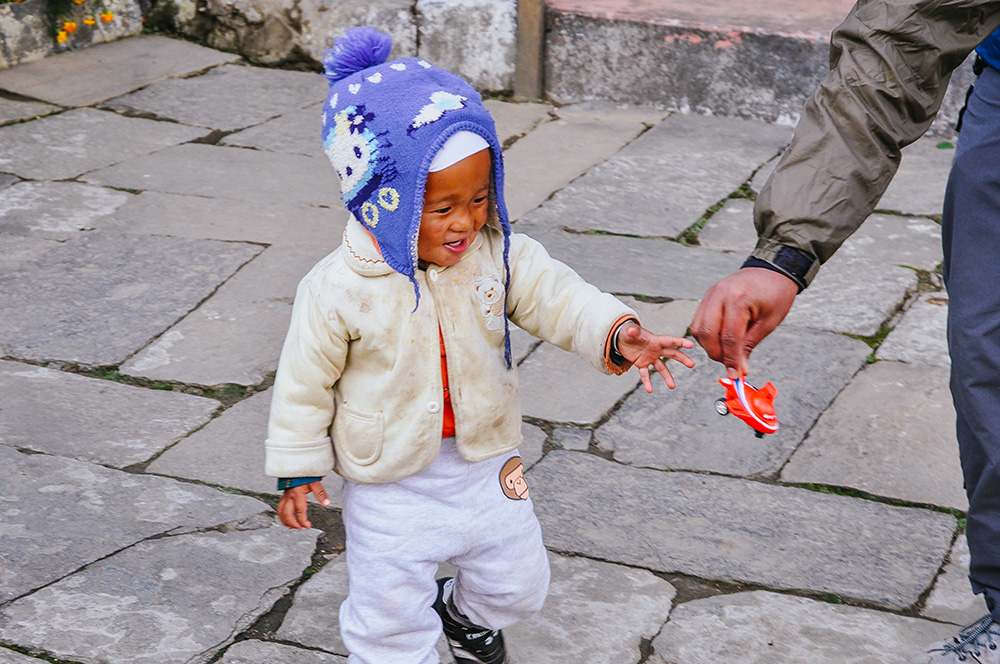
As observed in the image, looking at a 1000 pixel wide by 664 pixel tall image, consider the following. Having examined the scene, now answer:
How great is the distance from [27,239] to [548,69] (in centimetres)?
250

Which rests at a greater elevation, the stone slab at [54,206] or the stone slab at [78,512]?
the stone slab at [54,206]

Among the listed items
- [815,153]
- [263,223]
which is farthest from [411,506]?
[263,223]

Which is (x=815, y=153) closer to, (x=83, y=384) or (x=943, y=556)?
(x=943, y=556)

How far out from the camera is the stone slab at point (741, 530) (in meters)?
2.42

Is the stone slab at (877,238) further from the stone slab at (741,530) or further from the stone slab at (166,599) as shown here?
the stone slab at (166,599)

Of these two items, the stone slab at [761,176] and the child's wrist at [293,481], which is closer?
the child's wrist at [293,481]

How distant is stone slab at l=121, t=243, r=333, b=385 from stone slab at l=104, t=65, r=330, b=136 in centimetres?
146

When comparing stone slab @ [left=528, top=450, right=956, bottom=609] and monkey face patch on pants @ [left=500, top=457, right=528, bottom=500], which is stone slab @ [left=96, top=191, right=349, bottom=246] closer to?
stone slab @ [left=528, top=450, right=956, bottom=609]

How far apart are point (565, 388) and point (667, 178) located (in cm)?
167

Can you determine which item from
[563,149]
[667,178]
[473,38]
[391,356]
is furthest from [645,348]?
[473,38]

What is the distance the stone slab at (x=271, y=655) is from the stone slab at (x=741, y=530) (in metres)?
0.59

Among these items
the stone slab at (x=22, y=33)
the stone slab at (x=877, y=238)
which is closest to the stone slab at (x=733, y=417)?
the stone slab at (x=877, y=238)

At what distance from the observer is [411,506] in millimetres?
1899

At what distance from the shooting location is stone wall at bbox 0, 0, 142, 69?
5.31 meters
